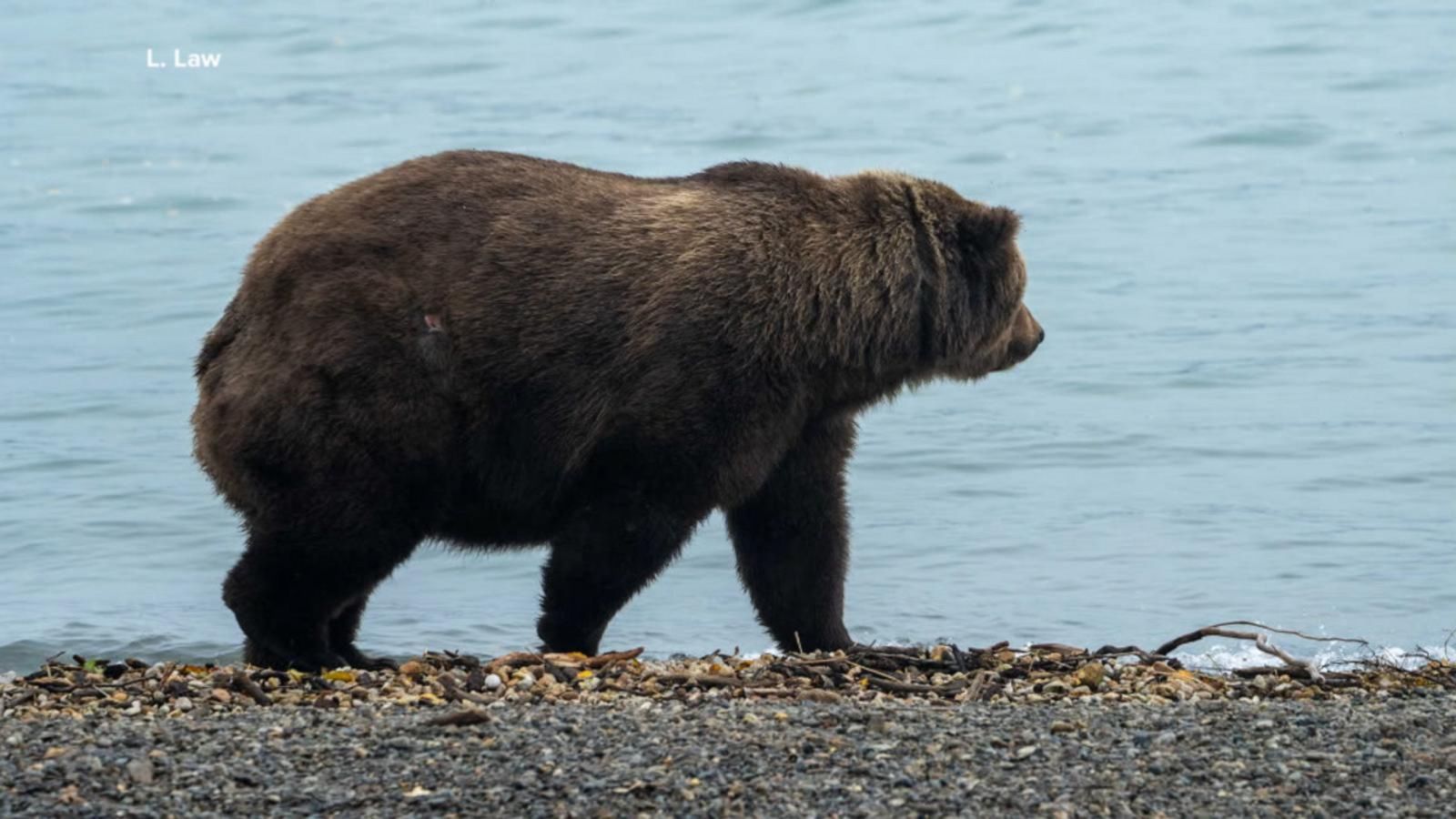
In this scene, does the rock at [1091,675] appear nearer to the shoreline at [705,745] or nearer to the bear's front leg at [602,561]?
the shoreline at [705,745]

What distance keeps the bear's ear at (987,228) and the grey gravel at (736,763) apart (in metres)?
2.72

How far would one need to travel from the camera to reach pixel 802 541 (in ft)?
28.6

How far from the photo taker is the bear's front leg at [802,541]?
8.59 metres

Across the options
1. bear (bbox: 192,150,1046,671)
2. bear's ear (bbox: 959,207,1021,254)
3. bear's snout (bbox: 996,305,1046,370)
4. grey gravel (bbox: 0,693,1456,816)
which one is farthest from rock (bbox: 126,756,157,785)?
bear's snout (bbox: 996,305,1046,370)

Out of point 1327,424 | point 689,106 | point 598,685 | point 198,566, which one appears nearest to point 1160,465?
point 1327,424

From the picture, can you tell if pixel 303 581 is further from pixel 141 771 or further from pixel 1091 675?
pixel 1091 675

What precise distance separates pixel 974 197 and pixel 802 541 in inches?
574

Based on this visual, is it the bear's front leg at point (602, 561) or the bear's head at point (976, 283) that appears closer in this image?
the bear's front leg at point (602, 561)

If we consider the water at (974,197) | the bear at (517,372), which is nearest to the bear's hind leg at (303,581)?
the bear at (517,372)

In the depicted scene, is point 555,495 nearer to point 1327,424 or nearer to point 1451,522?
point 1451,522

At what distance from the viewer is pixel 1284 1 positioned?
3434 centimetres

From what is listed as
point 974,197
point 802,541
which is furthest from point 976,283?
point 974,197

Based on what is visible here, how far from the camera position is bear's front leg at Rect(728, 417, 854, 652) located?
8.59 metres

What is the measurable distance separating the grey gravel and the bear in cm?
155
